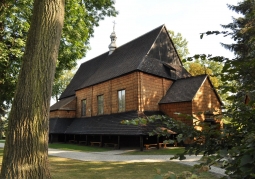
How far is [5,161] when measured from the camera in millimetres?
3996

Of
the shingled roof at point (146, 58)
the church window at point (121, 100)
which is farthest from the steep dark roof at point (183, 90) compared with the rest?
the church window at point (121, 100)

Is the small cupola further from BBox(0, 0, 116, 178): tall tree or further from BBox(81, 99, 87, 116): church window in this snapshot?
BBox(0, 0, 116, 178): tall tree

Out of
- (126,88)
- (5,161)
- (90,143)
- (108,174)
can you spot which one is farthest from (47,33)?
(90,143)

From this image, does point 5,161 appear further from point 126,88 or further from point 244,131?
point 126,88

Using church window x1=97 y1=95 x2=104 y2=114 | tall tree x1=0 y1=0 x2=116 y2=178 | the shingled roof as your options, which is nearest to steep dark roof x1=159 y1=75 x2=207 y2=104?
the shingled roof

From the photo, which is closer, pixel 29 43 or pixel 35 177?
pixel 35 177

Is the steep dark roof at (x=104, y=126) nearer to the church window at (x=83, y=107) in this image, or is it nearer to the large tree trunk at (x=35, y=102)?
the church window at (x=83, y=107)

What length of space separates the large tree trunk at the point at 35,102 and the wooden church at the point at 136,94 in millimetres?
12020

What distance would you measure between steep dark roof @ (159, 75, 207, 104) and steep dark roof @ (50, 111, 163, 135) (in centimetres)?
178

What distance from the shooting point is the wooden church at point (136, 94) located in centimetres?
1912

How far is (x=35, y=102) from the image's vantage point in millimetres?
4219

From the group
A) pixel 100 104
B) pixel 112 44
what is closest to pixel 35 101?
pixel 100 104

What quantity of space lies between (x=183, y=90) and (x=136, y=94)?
14.2ft

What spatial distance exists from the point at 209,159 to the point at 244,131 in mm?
654
